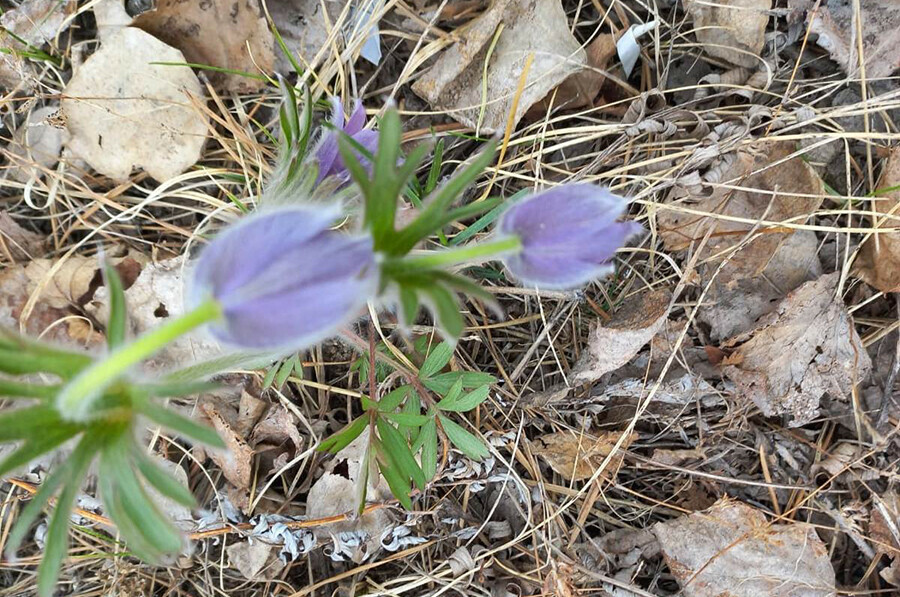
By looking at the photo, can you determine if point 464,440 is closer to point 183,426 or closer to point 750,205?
point 183,426

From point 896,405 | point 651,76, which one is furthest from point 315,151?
point 896,405

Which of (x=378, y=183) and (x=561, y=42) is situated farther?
(x=561, y=42)

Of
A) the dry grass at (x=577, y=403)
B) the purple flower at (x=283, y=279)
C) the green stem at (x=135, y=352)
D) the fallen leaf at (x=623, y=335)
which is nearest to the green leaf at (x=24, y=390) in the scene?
the green stem at (x=135, y=352)

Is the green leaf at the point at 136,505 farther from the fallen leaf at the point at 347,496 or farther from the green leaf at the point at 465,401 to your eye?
the fallen leaf at the point at 347,496

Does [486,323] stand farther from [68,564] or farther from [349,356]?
[68,564]

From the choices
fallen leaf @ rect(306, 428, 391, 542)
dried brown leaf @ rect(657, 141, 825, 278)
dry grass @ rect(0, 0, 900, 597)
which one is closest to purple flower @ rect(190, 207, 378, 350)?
dry grass @ rect(0, 0, 900, 597)
